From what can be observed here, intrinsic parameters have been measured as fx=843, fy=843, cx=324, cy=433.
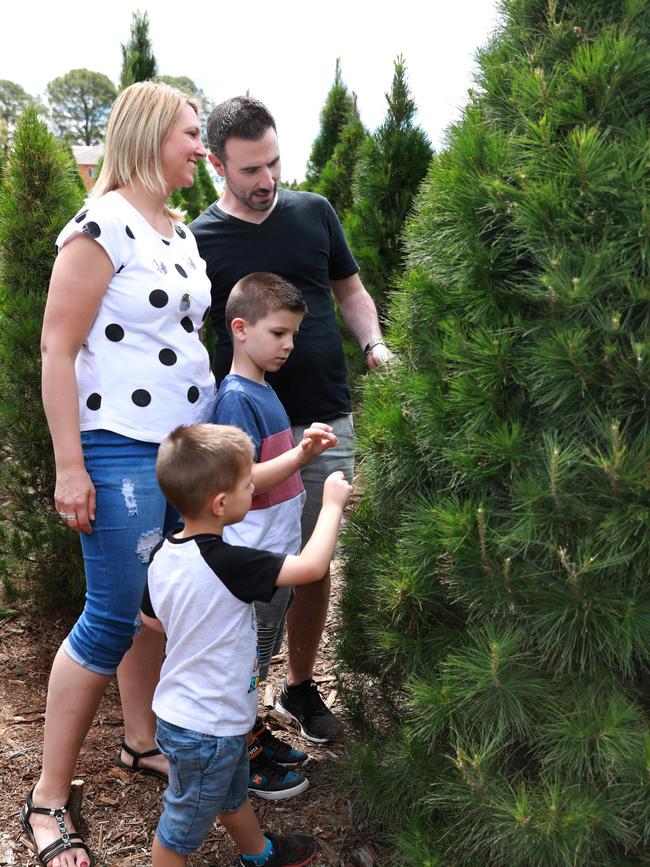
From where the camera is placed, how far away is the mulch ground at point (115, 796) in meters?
2.62

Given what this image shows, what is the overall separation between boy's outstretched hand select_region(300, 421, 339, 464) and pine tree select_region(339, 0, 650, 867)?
191mm

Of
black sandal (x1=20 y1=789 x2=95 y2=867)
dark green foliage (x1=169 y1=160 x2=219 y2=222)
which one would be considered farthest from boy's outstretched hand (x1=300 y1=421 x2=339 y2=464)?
dark green foliage (x1=169 y1=160 x2=219 y2=222)

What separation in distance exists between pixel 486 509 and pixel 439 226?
28.3 inches

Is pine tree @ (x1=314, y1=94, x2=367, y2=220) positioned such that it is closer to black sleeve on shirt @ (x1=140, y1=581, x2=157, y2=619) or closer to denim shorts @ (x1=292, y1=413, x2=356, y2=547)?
denim shorts @ (x1=292, y1=413, x2=356, y2=547)

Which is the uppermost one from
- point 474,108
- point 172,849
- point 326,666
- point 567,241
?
point 474,108

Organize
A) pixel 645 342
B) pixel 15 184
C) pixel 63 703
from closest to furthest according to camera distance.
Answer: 1. pixel 645 342
2. pixel 63 703
3. pixel 15 184

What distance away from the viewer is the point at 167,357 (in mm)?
2445

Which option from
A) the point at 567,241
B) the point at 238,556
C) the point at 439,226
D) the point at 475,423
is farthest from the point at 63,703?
the point at 567,241

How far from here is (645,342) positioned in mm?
1627

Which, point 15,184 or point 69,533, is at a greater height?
point 15,184

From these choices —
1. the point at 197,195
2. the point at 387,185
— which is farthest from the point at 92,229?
the point at 197,195

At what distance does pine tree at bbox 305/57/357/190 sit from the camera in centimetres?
1065

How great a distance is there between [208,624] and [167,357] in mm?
805

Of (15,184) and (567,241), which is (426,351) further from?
(15,184)
